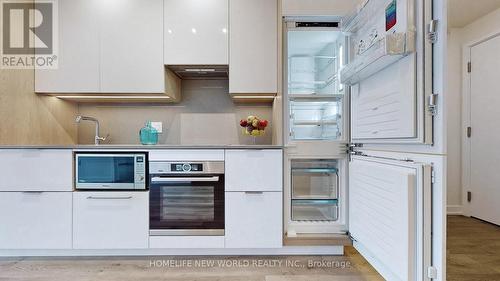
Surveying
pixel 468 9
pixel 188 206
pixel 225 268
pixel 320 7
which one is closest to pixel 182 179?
pixel 188 206

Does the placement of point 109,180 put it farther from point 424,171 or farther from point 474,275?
point 474,275

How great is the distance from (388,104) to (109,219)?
1.99m

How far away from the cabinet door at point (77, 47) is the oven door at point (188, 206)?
1.08 metres

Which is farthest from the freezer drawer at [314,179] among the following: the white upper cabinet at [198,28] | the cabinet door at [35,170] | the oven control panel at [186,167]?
the cabinet door at [35,170]

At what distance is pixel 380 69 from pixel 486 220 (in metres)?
2.66

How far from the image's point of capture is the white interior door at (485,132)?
9.06 ft

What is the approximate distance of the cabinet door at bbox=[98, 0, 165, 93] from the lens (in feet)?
7.16

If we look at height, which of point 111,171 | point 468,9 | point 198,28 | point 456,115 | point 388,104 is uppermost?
point 468,9

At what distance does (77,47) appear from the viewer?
2.19m

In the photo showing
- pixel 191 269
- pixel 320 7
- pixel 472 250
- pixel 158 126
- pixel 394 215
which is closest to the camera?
pixel 394 215

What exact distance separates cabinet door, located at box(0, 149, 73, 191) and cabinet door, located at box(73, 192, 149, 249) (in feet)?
0.62

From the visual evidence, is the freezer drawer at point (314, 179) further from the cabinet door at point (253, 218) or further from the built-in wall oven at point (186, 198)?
the built-in wall oven at point (186, 198)

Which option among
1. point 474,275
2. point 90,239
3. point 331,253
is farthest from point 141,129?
point 474,275

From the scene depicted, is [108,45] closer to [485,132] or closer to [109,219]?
[109,219]
